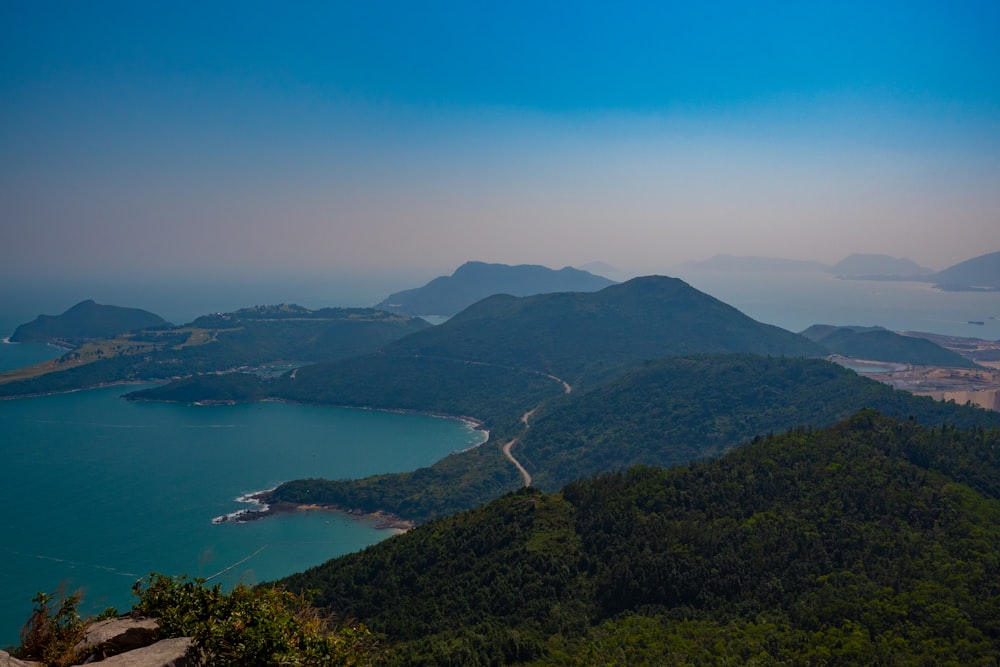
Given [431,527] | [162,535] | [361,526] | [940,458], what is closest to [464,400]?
[361,526]

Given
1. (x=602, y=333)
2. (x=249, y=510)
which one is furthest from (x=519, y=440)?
(x=602, y=333)

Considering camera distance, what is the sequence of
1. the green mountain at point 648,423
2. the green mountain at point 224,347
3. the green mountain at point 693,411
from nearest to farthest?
the green mountain at point 648,423 < the green mountain at point 693,411 < the green mountain at point 224,347

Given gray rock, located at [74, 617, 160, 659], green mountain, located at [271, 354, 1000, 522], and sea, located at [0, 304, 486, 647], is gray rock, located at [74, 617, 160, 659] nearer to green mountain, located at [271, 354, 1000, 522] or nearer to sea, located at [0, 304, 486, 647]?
sea, located at [0, 304, 486, 647]

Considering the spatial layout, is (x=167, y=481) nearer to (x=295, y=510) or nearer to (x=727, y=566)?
(x=295, y=510)

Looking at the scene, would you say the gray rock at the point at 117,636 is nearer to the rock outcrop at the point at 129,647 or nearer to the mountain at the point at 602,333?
the rock outcrop at the point at 129,647

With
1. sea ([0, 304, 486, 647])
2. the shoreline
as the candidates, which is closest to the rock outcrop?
sea ([0, 304, 486, 647])

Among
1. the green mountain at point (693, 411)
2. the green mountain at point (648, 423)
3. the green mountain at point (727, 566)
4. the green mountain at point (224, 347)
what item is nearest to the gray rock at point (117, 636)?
the green mountain at point (727, 566)
